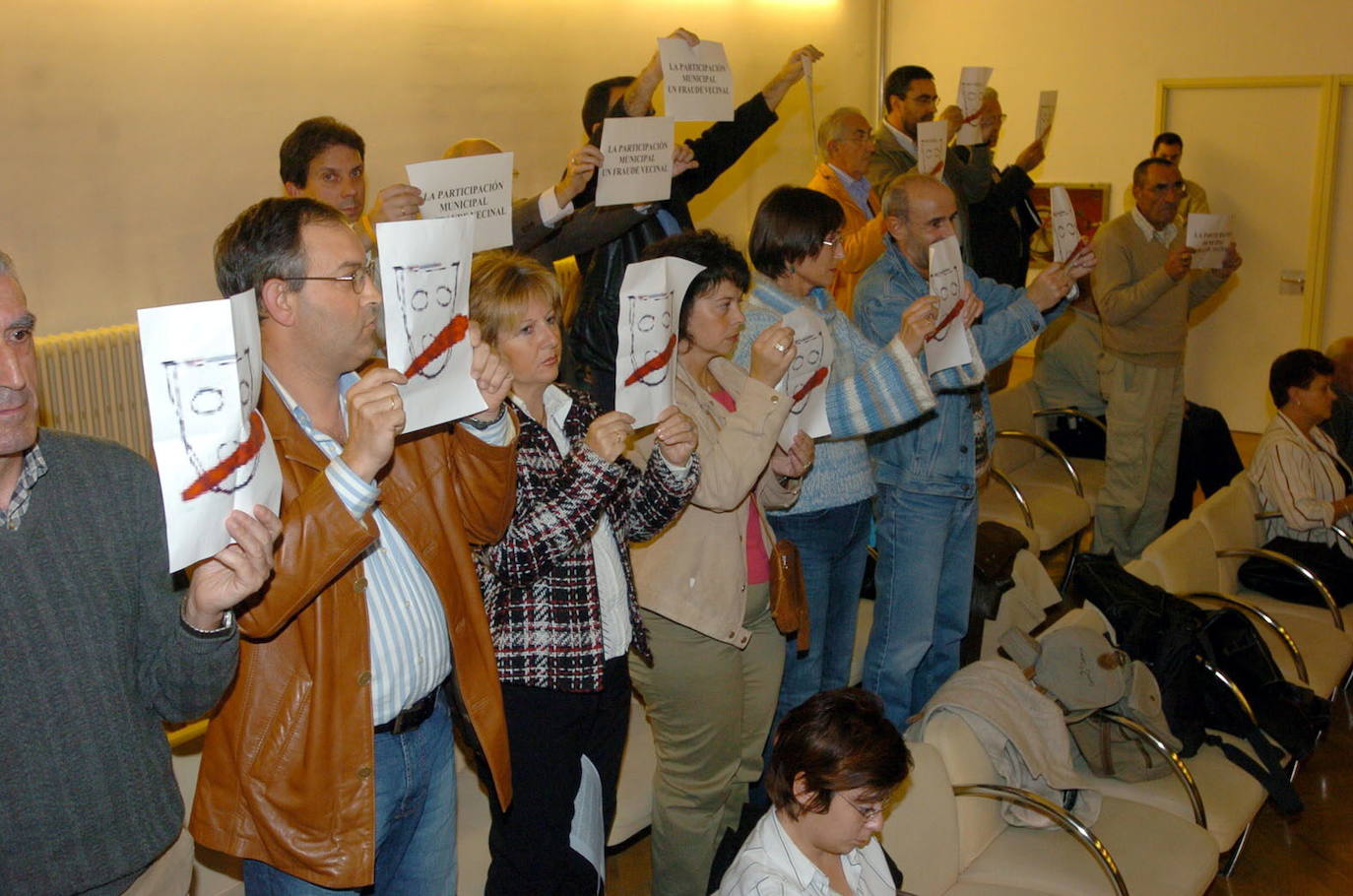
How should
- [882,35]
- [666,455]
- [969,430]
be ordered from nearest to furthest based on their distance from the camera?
[666,455], [969,430], [882,35]

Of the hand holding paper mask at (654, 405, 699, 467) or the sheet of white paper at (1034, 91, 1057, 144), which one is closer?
the hand holding paper mask at (654, 405, 699, 467)

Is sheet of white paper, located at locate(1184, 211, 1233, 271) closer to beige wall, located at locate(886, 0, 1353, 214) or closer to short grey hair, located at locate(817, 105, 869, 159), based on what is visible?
short grey hair, located at locate(817, 105, 869, 159)

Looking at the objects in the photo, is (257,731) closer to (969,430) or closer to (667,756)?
(667,756)

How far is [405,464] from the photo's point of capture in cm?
218

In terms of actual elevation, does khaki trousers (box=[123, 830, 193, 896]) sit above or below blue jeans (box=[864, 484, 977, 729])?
above

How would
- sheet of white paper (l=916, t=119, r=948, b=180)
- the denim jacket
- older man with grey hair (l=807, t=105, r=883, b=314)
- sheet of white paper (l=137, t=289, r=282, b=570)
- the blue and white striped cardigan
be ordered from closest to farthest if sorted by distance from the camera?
sheet of white paper (l=137, t=289, r=282, b=570)
the blue and white striped cardigan
the denim jacket
sheet of white paper (l=916, t=119, r=948, b=180)
older man with grey hair (l=807, t=105, r=883, b=314)

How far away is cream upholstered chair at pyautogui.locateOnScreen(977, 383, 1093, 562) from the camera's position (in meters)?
5.36

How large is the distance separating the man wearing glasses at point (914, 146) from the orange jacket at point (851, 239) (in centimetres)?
43

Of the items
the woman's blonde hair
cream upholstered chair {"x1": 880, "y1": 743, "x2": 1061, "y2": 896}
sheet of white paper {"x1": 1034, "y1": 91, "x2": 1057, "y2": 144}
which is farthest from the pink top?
sheet of white paper {"x1": 1034, "y1": 91, "x2": 1057, "y2": 144}

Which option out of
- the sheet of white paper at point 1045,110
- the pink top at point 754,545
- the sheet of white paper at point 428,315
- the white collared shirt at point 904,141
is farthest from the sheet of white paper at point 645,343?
the sheet of white paper at point 1045,110

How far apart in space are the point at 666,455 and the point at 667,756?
790 mm

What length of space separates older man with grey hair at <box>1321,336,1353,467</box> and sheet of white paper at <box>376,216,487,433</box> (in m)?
4.40

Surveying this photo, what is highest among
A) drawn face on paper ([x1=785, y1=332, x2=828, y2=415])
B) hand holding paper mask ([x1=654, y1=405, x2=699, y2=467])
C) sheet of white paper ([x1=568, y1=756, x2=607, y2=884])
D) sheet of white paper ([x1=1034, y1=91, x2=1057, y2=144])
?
sheet of white paper ([x1=1034, y1=91, x2=1057, y2=144])

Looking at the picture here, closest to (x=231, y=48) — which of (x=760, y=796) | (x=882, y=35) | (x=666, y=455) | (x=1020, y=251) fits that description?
(x=666, y=455)
